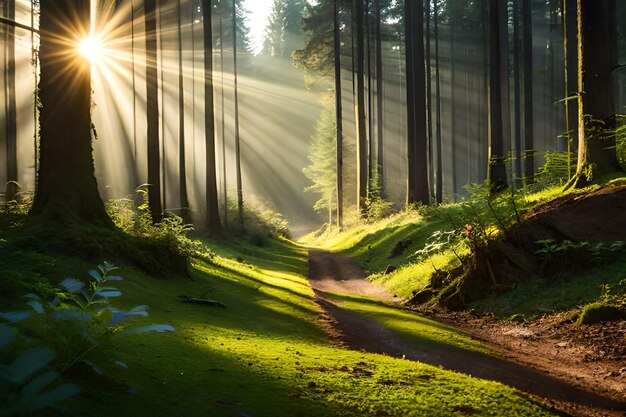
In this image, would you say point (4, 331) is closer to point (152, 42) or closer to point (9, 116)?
point (152, 42)

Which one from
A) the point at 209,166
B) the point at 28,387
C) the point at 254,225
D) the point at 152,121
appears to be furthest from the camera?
the point at 254,225

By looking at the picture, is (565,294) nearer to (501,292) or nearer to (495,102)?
(501,292)

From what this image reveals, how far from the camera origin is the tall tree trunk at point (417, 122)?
26.7 m

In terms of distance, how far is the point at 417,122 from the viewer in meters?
26.8

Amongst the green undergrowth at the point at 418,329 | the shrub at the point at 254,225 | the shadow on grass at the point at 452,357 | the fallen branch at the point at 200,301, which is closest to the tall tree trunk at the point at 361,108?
the shrub at the point at 254,225

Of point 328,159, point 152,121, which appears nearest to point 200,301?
point 152,121

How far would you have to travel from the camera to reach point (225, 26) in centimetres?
5825

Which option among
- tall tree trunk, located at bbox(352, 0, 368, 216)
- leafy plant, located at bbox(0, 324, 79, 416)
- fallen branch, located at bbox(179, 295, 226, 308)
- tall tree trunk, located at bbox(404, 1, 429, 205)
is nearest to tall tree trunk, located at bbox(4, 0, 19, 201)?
fallen branch, located at bbox(179, 295, 226, 308)

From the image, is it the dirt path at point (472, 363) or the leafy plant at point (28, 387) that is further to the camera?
the dirt path at point (472, 363)

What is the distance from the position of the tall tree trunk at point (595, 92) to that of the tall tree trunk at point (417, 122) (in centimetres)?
1317

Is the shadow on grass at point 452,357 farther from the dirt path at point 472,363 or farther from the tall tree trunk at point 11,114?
the tall tree trunk at point 11,114

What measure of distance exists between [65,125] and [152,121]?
9749 mm

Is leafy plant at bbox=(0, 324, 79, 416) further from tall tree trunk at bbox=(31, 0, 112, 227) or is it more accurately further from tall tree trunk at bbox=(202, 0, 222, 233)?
tall tree trunk at bbox=(202, 0, 222, 233)

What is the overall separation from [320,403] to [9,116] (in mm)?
28980
